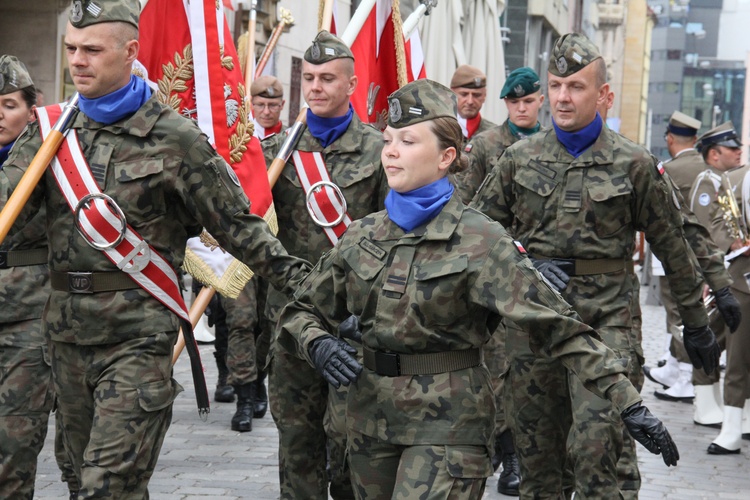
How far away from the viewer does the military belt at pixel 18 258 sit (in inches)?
234

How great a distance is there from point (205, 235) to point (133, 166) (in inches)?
49.6

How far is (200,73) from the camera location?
6504mm

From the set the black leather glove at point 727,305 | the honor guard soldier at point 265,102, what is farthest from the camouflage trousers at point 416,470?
the honor guard soldier at point 265,102

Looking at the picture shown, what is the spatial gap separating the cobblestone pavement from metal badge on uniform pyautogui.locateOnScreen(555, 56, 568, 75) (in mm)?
2557

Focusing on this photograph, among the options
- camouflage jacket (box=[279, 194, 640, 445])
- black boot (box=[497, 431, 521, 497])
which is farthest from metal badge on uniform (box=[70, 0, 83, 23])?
black boot (box=[497, 431, 521, 497])

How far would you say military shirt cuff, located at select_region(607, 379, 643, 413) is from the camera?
156 inches

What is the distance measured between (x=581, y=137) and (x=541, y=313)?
7.13 ft

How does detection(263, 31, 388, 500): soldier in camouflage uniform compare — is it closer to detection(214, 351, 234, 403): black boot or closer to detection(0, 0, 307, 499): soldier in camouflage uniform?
detection(0, 0, 307, 499): soldier in camouflage uniform

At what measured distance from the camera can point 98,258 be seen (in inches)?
186

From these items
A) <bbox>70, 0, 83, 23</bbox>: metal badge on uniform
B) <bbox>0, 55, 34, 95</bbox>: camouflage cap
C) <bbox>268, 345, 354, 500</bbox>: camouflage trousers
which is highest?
<bbox>70, 0, 83, 23</bbox>: metal badge on uniform

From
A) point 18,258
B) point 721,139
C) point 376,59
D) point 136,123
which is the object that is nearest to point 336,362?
point 136,123

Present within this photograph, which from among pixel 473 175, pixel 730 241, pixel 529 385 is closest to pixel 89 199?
pixel 529 385

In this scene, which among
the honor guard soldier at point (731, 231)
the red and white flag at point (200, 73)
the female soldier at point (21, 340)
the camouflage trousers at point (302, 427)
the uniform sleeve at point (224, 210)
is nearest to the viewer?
the uniform sleeve at point (224, 210)

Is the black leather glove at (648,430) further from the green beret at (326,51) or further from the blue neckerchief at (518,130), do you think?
the blue neckerchief at (518,130)
